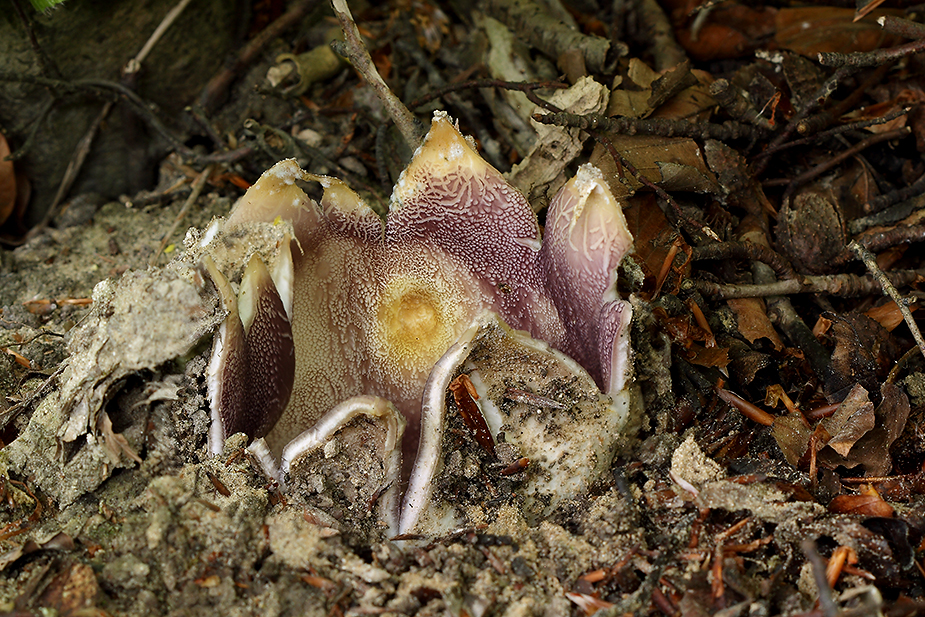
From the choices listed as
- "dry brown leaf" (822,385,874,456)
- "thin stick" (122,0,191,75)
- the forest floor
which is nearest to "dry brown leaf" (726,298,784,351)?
the forest floor

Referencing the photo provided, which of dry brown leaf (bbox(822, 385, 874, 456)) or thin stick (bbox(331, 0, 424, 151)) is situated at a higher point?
thin stick (bbox(331, 0, 424, 151))

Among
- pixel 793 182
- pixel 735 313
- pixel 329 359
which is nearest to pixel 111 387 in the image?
pixel 329 359

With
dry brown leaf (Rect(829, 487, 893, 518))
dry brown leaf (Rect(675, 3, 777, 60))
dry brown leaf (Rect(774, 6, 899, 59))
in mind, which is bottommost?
dry brown leaf (Rect(829, 487, 893, 518))

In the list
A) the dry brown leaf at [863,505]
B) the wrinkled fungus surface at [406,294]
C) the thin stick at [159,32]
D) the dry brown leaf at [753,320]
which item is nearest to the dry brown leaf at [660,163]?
the dry brown leaf at [753,320]

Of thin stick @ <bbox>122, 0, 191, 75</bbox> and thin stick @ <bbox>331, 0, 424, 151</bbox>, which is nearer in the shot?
thin stick @ <bbox>331, 0, 424, 151</bbox>

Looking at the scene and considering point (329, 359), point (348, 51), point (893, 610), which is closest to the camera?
point (893, 610)

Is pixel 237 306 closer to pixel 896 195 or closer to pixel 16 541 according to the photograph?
pixel 16 541

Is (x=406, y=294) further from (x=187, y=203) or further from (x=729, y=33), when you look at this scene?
(x=729, y=33)

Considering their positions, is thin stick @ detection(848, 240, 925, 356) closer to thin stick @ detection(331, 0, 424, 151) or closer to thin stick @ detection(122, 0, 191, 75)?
thin stick @ detection(331, 0, 424, 151)

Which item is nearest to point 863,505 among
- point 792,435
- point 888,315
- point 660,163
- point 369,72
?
point 792,435

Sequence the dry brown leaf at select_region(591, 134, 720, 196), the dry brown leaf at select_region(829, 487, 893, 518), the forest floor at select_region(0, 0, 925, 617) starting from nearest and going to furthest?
1. the forest floor at select_region(0, 0, 925, 617)
2. the dry brown leaf at select_region(829, 487, 893, 518)
3. the dry brown leaf at select_region(591, 134, 720, 196)
